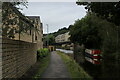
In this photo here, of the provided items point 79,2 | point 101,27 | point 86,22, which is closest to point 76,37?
point 86,22

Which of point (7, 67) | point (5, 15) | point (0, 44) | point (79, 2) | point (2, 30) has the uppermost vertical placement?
point (79, 2)

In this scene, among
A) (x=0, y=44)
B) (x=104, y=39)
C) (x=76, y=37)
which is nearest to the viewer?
(x=0, y=44)

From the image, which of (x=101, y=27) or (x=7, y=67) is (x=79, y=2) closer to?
(x=7, y=67)

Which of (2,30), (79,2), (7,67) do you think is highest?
(79,2)

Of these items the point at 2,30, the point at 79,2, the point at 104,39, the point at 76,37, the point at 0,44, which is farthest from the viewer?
the point at 76,37

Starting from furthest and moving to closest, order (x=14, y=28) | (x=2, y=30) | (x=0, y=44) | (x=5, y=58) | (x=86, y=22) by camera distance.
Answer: (x=86, y=22) → (x=14, y=28) → (x=2, y=30) → (x=5, y=58) → (x=0, y=44)

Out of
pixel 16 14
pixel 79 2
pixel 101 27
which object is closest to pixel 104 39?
pixel 101 27

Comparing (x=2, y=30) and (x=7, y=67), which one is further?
(x=2, y=30)

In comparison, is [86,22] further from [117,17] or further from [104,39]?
[117,17]

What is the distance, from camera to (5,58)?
23.8ft

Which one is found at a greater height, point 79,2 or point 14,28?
point 79,2

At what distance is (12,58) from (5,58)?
120 cm

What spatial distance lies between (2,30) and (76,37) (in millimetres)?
39653

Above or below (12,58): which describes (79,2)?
above
